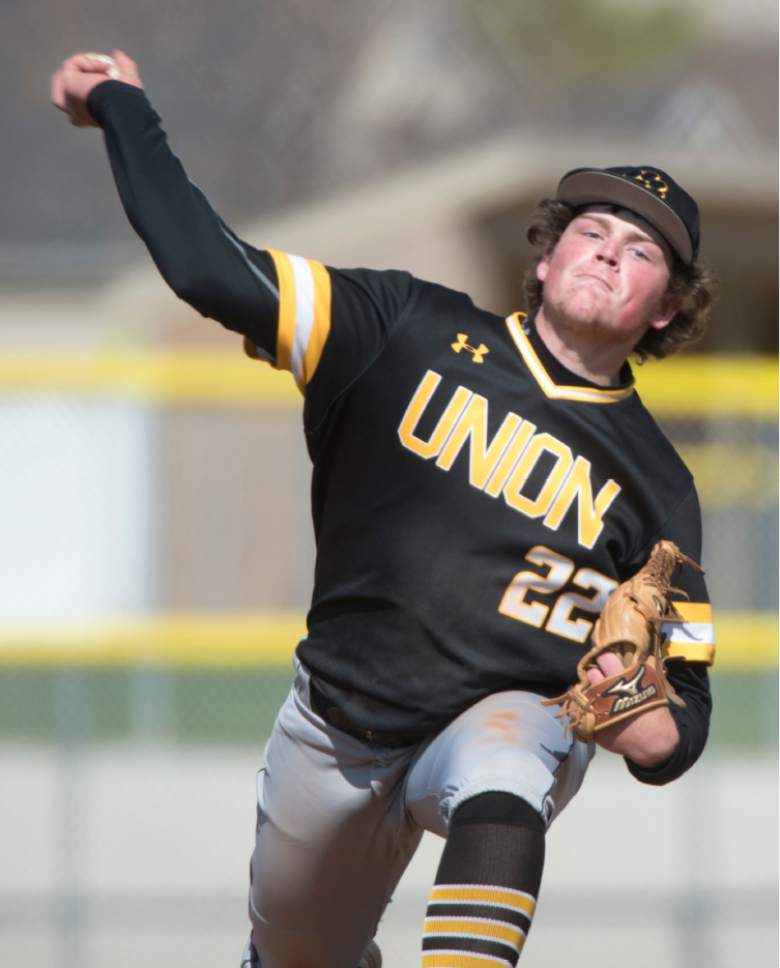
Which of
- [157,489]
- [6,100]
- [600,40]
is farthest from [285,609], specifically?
[600,40]

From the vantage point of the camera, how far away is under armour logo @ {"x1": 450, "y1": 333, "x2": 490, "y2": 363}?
3.52 meters

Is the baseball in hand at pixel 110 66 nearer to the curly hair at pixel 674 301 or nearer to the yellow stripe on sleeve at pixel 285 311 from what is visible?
the yellow stripe on sleeve at pixel 285 311

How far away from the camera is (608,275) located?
354 centimetres

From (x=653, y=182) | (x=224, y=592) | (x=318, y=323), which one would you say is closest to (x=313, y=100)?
(x=224, y=592)

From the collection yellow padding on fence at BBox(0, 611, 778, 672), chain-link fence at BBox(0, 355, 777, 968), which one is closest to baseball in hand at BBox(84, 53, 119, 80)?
chain-link fence at BBox(0, 355, 777, 968)

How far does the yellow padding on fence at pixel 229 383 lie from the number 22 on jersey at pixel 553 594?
3924mm

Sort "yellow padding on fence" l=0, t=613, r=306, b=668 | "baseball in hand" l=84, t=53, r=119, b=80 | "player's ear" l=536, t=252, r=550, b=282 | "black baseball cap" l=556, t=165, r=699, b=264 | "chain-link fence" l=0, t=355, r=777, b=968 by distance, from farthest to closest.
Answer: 1. "yellow padding on fence" l=0, t=613, r=306, b=668
2. "chain-link fence" l=0, t=355, r=777, b=968
3. "player's ear" l=536, t=252, r=550, b=282
4. "black baseball cap" l=556, t=165, r=699, b=264
5. "baseball in hand" l=84, t=53, r=119, b=80

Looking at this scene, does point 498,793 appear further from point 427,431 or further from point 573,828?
point 573,828

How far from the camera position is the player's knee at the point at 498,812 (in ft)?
10.1

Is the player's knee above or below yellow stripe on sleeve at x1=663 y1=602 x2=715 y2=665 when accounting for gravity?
below

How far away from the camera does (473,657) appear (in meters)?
3.43

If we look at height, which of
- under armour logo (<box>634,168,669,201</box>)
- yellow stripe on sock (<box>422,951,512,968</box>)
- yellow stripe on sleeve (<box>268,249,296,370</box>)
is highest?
under armour logo (<box>634,168,669,201</box>)

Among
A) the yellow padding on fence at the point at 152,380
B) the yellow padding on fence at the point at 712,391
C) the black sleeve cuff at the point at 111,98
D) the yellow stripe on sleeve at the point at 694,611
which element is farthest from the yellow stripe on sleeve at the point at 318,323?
the yellow padding on fence at the point at 152,380

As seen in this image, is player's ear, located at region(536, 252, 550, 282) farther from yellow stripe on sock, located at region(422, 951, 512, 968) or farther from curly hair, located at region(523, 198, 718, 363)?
yellow stripe on sock, located at region(422, 951, 512, 968)
